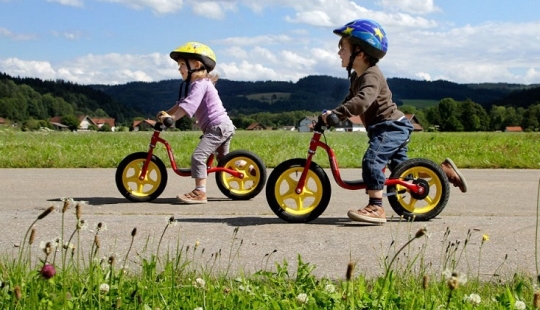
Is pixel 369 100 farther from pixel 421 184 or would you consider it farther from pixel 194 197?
pixel 194 197

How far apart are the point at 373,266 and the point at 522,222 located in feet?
7.03

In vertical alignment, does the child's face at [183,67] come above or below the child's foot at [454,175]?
above

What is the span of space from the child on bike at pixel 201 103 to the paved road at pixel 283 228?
539 millimetres

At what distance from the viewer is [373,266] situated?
401 cm

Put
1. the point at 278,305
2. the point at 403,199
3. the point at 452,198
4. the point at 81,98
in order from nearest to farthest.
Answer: the point at 278,305, the point at 403,199, the point at 452,198, the point at 81,98

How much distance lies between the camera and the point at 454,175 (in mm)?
6207

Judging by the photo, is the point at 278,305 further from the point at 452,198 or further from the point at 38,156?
the point at 38,156

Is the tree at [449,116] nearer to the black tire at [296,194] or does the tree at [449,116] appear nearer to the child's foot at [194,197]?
the child's foot at [194,197]

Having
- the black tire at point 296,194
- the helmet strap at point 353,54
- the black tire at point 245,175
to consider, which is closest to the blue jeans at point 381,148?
the black tire at point 296,194

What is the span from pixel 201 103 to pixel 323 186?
236cm

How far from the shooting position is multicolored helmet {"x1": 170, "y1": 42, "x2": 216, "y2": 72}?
7.40m

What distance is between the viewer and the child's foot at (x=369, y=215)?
216 inches

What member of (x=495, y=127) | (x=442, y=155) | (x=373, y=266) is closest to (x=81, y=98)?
(x=495, y=127)

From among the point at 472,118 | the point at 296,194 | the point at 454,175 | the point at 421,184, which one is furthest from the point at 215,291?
the point at 472,118
